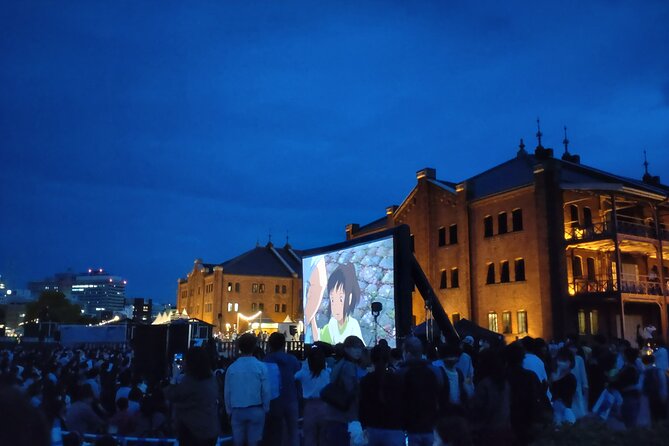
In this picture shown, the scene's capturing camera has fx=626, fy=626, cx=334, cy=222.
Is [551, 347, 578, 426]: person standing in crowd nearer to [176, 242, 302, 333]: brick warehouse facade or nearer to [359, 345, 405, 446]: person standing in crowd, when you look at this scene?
[359, 345, 405, 446]: person standing in crowd

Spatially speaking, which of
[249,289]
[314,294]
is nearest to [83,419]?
[314,294]

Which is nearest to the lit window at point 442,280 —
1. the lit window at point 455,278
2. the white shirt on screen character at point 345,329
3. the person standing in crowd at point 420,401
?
the lit window at point 455,278

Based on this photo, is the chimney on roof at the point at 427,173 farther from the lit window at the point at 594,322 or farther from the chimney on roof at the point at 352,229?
the lit window at the point at 594,322

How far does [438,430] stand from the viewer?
15.4 ft

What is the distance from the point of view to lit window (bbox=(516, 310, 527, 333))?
106 feet

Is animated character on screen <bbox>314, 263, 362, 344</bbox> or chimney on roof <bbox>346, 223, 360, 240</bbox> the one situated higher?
chimney on roof <bbox>346, 223, 360, 240</bbox>

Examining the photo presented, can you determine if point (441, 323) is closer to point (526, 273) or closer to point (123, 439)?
point (526, 273)

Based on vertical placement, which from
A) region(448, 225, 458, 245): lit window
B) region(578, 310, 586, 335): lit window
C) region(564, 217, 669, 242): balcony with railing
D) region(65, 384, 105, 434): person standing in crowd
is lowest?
region(65, 384, 105, 434): person standing in crowd

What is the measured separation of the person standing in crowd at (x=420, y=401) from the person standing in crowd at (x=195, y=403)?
207cm

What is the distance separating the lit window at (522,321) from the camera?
32.3 meters

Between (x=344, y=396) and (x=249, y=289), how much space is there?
57.8m

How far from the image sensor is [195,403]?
253 inches

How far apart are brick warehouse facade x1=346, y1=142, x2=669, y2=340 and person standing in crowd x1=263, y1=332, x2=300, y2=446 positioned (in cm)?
2289

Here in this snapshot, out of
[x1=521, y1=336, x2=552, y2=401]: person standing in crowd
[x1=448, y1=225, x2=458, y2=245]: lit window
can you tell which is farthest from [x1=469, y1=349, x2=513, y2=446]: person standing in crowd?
[x1=448, y1=225, x2=458, y2=245]: lit window
